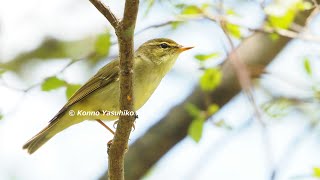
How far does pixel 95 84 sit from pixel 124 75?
1.91m

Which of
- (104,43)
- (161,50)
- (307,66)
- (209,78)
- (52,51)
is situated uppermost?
(52,51)

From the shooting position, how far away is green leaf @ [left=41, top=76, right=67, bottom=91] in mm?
5855

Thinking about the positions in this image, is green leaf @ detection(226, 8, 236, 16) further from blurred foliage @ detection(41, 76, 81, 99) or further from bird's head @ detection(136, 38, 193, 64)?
blurred foliage @ detection(41, 76, 81, 99)

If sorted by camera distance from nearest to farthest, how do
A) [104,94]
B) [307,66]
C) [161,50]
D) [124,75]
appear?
[124,75] → [307,66] → [104,94] → [161,50]

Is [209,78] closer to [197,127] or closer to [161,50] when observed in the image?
[197,127]

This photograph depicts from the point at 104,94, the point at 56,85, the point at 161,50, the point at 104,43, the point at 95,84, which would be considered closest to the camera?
the point at 56,85

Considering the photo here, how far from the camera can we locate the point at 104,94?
618cm

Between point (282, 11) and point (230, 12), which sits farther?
point (230, 12)

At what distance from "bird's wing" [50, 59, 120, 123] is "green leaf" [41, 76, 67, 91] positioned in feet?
1.22

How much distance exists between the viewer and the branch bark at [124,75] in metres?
4.13

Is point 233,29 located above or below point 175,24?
below

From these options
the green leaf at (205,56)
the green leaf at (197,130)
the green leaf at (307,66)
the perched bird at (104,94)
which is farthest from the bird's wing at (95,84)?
the green leaf at (307,66)

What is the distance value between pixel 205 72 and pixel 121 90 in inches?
67.2

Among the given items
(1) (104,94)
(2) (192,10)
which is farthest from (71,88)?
(2) (192,10)
